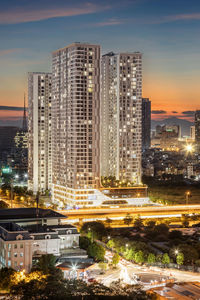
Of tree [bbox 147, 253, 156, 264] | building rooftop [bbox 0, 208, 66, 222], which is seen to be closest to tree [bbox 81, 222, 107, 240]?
building rooftop [bbox 0, 208, 66, 222]

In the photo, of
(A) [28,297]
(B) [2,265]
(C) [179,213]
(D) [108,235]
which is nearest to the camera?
(A) [28,297]

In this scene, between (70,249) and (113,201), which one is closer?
(70,249)

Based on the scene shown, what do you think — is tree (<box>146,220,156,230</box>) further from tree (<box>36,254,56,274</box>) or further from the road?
tree (<box>36,254,56,274</box>)

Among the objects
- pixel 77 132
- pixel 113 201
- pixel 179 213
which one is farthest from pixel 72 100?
pixel 179 213

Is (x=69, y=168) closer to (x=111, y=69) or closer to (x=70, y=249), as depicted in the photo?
(x=111, y=69)

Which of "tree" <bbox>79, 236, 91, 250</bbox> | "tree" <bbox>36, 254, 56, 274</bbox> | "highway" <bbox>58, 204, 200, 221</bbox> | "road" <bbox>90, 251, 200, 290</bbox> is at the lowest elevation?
"road" <bbox>90, 251, 200, 290</bbox>

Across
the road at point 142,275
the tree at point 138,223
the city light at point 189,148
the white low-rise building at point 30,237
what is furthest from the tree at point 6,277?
the city light at point 189,148

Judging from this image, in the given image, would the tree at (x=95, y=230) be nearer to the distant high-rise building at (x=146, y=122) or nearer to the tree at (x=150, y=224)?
the tree at (x=150, y=224)
